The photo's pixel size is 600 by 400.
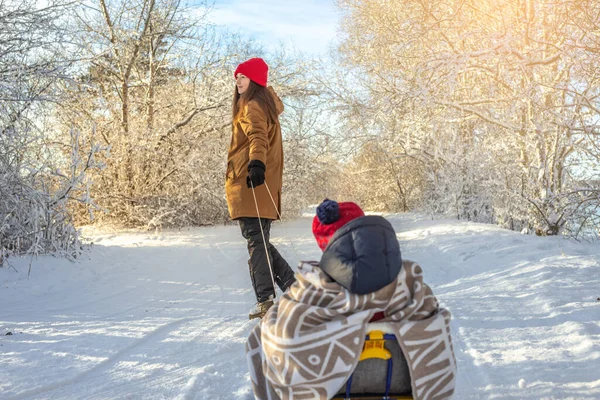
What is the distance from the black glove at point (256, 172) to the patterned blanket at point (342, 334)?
1.73m

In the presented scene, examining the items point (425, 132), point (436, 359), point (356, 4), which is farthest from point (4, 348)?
point (356, 4)

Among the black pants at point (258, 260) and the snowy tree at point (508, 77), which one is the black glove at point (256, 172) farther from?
the snowy tree at point (508, 77)

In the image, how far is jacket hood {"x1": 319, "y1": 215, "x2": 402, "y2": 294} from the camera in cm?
176

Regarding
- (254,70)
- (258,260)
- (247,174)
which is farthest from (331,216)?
(254,70)

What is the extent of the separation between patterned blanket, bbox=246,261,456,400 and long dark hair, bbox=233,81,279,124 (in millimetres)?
2349

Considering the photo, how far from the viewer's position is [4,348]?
351 centimetres

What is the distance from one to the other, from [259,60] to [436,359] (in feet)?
9.73

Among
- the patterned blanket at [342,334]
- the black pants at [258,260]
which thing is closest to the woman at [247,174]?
the black pants at [258,260]

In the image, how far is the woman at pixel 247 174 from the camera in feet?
12.9

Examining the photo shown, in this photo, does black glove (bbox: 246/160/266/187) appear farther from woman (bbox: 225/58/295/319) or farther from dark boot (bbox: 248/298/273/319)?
dark boot (bbox: 248/298/273/319)

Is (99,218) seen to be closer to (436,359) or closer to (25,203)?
(25,203)

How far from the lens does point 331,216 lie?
6.80 feet

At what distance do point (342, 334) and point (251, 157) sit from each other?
7.15 feet

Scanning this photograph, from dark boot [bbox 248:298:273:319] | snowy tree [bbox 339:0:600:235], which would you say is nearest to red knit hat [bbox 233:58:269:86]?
dark boot [bbox 248:298:273:319]
